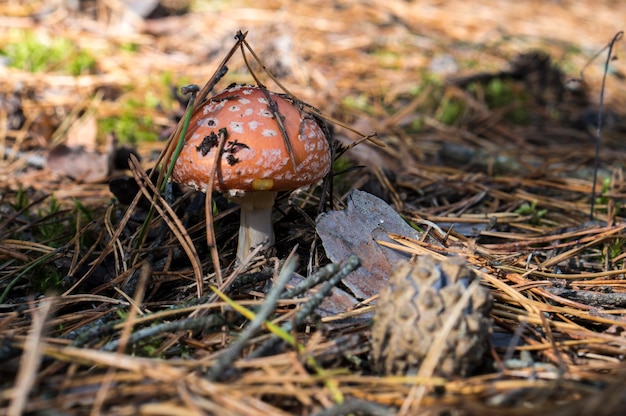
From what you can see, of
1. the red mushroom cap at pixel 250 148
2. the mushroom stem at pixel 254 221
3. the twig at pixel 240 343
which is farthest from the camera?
the mushroom stem at pixel 254 221

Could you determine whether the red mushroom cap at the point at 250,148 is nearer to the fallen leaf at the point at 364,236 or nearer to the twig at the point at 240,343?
the fallen leaf at the point at 364,236

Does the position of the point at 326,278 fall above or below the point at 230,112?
below

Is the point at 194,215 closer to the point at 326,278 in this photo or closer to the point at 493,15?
the point at 326,278

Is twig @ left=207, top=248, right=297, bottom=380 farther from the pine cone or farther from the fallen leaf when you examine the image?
the fallen leaf

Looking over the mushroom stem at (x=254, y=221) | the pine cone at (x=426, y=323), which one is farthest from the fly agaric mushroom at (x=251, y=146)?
the pine cone at (x=426, y=323)

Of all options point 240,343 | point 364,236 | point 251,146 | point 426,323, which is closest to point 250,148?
point 251,146

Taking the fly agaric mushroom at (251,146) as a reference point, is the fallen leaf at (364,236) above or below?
below

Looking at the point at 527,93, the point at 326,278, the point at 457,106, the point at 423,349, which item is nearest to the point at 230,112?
the point at 326,278
